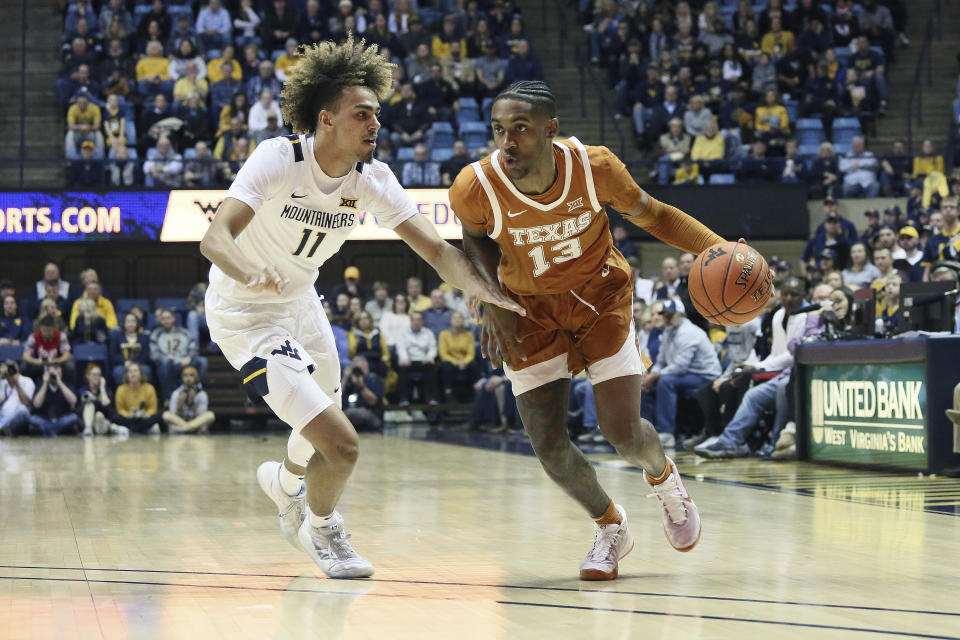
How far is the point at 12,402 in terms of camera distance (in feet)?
48.8

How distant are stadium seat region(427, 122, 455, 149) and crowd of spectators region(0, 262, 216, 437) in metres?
4.58

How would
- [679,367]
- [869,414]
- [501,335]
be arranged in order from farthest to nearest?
[679,367]
[869,414]
[501,335]

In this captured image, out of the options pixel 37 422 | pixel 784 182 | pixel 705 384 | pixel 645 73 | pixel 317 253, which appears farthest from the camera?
pixel 645 73

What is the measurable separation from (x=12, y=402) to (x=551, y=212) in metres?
11.8

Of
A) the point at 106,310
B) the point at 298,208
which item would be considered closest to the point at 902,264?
the point at 298,208

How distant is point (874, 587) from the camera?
14.2 ft

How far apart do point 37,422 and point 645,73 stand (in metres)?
11.0

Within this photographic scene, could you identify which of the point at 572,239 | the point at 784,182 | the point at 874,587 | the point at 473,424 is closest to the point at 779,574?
the point at 874,587

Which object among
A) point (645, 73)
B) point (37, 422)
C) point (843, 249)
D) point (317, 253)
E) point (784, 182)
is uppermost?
point (645, 73)

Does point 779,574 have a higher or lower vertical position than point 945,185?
lower

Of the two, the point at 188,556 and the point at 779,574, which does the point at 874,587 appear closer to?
the point at 779,574

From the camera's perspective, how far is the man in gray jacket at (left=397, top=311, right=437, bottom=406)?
52.9 ft

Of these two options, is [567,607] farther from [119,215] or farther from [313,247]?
[119,215]

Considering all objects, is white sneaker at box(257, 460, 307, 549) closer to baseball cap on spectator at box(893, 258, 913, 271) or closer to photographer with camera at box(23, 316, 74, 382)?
baseball cap on spectator at box(893, 258, 913, 271)
